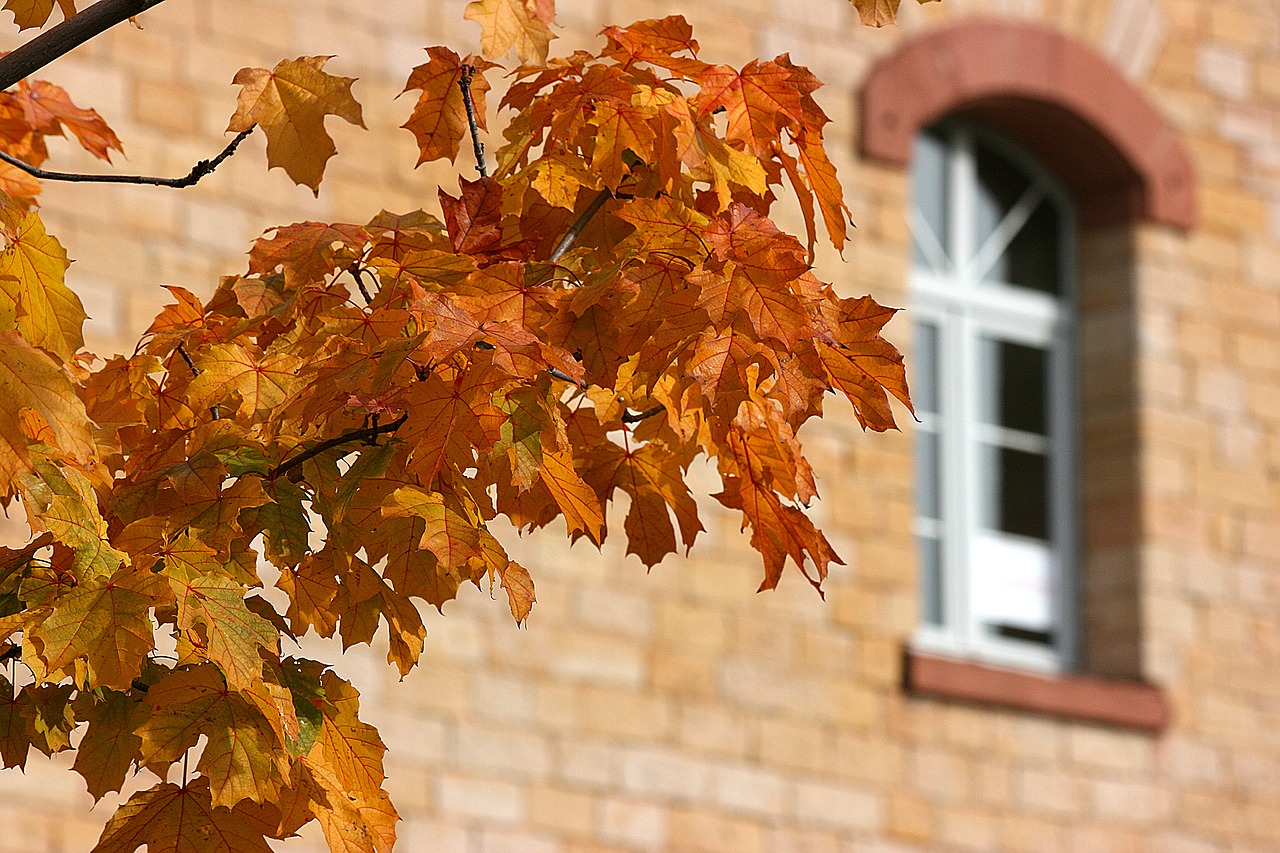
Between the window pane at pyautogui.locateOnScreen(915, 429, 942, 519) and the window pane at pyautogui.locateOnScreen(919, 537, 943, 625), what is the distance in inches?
4.3

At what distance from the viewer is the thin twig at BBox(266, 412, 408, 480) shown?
2.74 metres

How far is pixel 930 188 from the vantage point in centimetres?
888

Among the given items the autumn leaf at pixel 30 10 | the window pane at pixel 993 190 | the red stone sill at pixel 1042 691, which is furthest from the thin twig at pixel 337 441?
the window pane at pixel 993 190

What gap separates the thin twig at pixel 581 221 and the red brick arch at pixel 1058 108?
5382 mm

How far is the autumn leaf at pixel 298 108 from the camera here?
328cm

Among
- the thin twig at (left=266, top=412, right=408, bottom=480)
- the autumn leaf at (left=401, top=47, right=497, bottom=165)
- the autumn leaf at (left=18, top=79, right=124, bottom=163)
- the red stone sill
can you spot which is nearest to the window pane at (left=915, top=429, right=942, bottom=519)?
the red stone sill

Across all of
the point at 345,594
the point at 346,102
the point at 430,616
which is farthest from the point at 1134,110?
the point at 345,594

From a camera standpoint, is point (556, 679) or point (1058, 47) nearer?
point (556, 679)

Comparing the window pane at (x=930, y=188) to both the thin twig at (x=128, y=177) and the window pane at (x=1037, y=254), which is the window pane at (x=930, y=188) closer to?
the window pane at (x=1037, y=254)

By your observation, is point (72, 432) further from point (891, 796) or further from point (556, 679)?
point (891, 796)

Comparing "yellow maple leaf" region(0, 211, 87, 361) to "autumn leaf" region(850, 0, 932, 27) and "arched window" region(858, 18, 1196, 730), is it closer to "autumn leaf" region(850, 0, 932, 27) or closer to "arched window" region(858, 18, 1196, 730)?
"autumn leaf" region(850, 0, 932, 27)

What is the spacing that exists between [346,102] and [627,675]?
441cm

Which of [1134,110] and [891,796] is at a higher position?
[1134,110]

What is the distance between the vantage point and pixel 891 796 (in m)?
7.94
